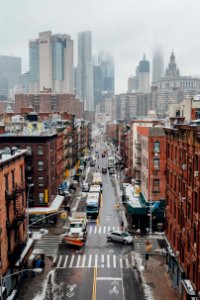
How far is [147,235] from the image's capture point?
2276 inches

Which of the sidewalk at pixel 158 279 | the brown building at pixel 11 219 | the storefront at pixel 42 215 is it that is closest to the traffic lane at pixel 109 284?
the sidewalk at pixel 158 279

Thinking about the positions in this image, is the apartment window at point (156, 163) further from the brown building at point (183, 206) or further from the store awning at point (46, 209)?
the store awning at point (46, 209)

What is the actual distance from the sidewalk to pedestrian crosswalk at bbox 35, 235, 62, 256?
1324cm

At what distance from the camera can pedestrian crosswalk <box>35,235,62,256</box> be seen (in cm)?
5114

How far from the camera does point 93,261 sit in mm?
47625

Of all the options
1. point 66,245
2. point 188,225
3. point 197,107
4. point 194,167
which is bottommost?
point 66,245

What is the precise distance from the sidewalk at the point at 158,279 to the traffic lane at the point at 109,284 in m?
Answer: 3.09

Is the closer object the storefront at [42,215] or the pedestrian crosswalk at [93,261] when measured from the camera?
the pedestrian crosswalk at [93,261]

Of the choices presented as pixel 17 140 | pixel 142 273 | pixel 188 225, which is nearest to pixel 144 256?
pixel 142 273

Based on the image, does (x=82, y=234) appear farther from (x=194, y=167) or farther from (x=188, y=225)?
(x=194, y=167)

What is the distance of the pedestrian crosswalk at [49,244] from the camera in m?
51.1

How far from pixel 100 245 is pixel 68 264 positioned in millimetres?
8289

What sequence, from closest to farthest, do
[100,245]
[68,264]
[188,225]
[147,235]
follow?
[188,225] < [68,264] < [100,245] < [147,235]

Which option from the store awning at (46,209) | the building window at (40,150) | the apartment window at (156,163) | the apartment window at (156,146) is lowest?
the store awning at (46,209)
